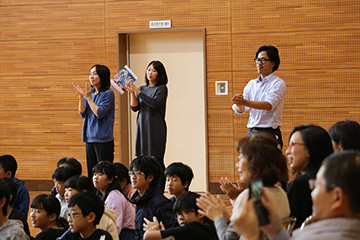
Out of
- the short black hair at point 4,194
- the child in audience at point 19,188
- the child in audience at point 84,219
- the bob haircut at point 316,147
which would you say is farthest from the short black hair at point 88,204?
the child in audience at point 19,188

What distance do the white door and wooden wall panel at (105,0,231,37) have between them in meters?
0.17

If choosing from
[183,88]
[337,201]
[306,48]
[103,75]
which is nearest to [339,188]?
[337,201]

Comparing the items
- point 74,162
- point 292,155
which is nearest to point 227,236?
point 292,155

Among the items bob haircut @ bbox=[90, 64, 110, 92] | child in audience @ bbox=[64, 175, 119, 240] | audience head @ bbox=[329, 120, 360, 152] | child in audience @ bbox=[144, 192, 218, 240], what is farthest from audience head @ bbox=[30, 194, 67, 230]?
bob haircut @ bbox=[90, 64, 110, 92]

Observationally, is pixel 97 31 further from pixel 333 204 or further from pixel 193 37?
pixel 333 204

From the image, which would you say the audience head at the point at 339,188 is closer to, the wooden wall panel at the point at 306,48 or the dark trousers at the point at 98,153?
the dark trousers at the point at 98,153

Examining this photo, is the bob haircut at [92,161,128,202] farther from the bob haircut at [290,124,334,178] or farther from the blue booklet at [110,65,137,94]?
the bob haircut at [290,124,334,178]

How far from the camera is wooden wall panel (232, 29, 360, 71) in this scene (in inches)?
269

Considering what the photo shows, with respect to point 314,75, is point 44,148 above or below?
below

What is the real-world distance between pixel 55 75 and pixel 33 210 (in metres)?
4.33

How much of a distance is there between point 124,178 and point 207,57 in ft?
10.1

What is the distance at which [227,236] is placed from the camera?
2293 millimetres

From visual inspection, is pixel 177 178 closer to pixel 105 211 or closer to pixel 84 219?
pixel 105 211

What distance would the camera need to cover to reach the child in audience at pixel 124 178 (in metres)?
4.54
